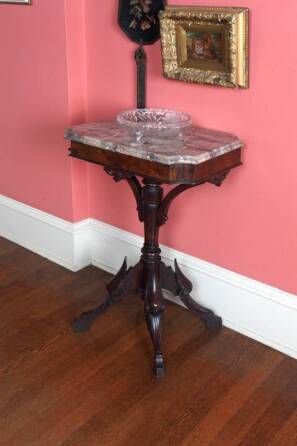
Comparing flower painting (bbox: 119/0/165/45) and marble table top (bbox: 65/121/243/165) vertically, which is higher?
flower painting (bbox: 119/0/165/45)

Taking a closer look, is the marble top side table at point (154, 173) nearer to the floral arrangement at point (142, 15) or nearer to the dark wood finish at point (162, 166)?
the dark wood finish at point (162, 166)

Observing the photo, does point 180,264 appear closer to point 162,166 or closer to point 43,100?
point 162,166

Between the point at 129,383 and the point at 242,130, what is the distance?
3.45 ft

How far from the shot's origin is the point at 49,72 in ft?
8.56

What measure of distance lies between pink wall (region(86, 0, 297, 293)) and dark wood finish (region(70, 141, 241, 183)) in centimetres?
14

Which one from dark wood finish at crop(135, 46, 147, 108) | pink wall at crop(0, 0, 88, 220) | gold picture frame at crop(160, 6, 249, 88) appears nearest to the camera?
gold picture frame at crop(160, 6, 249, 88)

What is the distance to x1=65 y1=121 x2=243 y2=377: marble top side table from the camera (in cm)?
188

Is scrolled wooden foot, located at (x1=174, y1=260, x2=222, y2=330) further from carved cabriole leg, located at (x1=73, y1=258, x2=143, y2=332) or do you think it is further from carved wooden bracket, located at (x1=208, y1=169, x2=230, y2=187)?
carved wooden bracket, located at (x1=208, y1=169, x2=230, y2=187)

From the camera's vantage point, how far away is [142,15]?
223cm

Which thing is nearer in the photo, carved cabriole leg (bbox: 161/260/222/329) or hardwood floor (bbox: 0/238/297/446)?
hardwood floor (bbox: 0/238/297/446)

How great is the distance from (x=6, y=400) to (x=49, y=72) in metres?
1.47

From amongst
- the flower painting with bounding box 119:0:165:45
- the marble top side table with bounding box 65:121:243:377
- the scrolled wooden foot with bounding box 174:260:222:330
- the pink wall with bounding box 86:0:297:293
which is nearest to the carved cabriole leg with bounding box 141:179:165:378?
the marble top side table with bounding box 65:121:243:377

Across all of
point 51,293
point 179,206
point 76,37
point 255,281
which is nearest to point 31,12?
point 76,37

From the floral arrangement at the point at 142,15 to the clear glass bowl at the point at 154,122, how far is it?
13.3 inches
